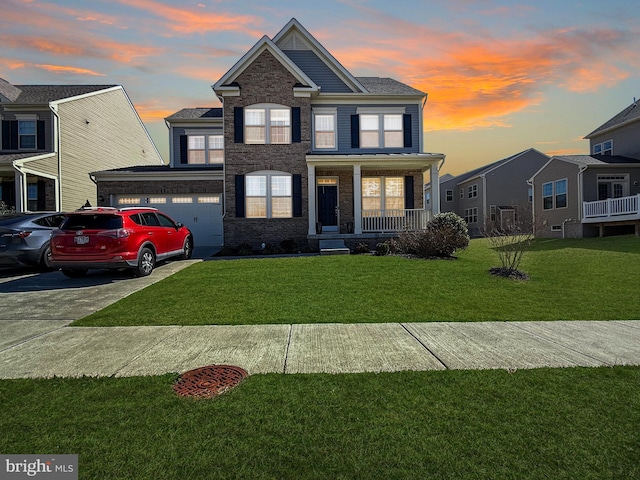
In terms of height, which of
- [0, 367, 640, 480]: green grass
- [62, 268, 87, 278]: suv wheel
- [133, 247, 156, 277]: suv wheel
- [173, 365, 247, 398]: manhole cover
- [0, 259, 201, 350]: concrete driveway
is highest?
[133, 247, 156, 277]: suv wheel

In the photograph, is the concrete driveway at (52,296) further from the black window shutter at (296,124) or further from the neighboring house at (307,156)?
the black window shutter at (296,124)

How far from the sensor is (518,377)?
336 centimetres

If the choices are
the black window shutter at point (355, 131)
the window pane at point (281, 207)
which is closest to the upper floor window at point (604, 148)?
the black window shutter at point (355, 131)

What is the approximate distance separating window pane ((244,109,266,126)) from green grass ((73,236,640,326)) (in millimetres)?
8550

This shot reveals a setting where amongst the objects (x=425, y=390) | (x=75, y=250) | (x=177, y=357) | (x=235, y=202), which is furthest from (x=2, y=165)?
(x=425, y=390)

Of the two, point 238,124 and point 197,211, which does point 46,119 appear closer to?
point 197,211

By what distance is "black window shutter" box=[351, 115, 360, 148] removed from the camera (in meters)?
17.8

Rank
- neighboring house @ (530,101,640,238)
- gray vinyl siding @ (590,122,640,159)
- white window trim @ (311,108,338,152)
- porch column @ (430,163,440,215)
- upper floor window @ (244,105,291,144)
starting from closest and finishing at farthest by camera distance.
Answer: porch column @ (430,163,440,215)
upper floor window @ (244,105,291,144)
white window trim @ (311,108,338,152)
neighboring house @ (530,101,640,238)
gray vinyl siding @ (590,122,640,159)

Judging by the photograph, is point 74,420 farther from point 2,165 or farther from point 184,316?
point 2,165

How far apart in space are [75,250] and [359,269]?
7.41 meters

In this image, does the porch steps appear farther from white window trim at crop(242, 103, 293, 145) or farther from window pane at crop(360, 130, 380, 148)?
window pane at crop(360, 130, 380, 148)

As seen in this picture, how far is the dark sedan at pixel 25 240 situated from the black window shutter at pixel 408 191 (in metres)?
14.9

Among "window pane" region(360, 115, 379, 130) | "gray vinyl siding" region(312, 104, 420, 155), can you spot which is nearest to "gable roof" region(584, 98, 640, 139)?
"gray vinyl siding" region(312, 104, 420, 155)

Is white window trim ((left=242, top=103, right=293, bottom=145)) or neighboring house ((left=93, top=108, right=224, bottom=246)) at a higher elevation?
white window trim ((left=242, top=103, right=293, bottom=145))
